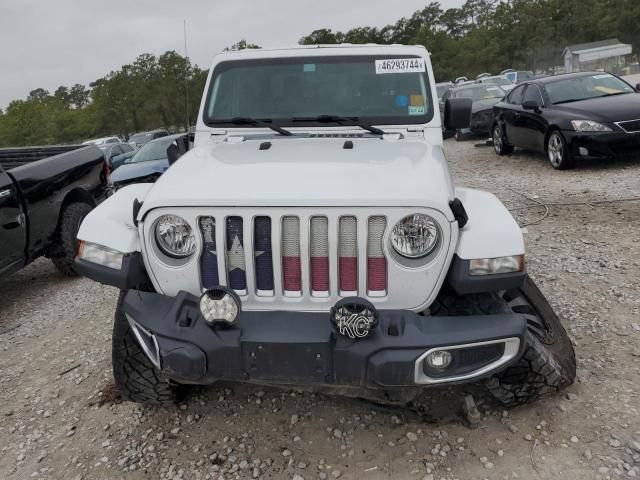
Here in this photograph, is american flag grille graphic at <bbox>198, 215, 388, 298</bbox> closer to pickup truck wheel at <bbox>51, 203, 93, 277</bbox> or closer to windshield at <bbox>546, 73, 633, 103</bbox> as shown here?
pickup truck wheel at <bbox>51, 203, 93, 277</bbox>

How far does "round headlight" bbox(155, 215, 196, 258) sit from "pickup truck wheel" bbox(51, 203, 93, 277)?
11.4 ft

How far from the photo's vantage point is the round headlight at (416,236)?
8.08 ft

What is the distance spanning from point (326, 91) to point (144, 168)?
7.51m

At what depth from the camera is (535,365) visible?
2814 mm

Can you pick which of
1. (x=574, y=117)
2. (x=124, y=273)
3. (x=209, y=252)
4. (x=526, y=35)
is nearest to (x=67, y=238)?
(x=124, y=273)

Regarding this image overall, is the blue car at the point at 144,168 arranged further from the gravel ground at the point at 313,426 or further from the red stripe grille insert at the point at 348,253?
Result: the red stripe grille insert at the point at 348,253

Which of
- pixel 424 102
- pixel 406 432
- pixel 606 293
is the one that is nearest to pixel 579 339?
pixel 606 293

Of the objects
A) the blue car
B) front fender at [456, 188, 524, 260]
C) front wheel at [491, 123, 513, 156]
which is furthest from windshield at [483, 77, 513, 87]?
front fender at [456, 188, 524, 260]

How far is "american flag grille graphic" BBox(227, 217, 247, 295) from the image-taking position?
2516 millimetres

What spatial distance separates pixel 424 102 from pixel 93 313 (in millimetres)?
3205

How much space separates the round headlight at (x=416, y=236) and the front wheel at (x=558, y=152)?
7011mm

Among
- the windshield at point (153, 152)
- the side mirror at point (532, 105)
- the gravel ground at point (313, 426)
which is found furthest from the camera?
the windshield at point (153, 152)

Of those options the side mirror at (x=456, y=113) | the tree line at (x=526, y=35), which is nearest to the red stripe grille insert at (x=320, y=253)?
the side mirror at (x=456, y=113)

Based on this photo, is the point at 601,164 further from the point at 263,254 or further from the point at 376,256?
the point at 263,254
